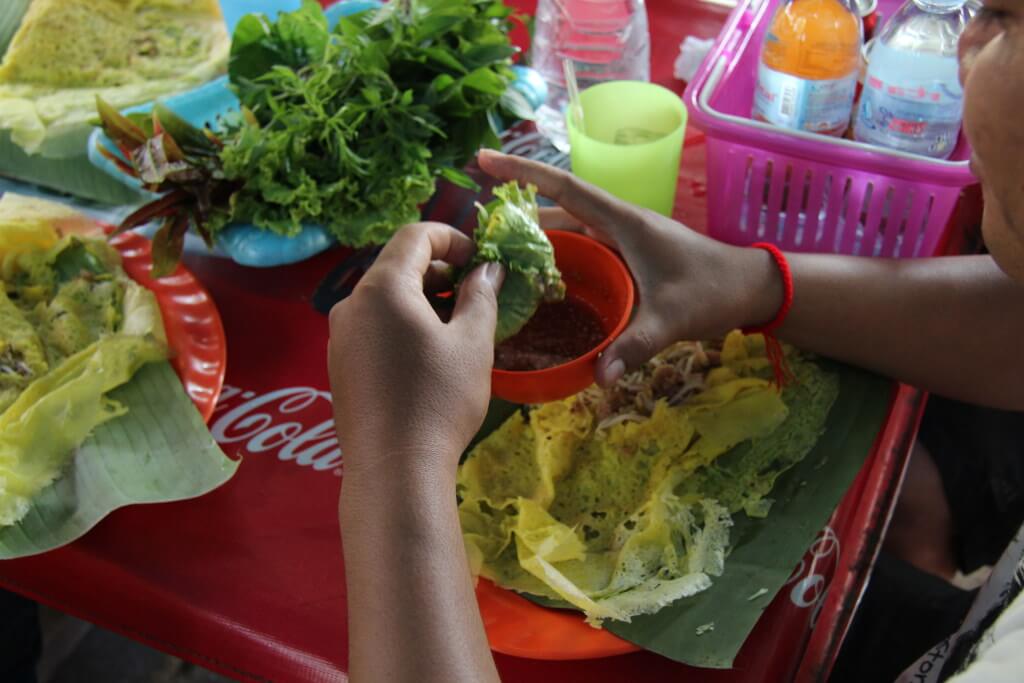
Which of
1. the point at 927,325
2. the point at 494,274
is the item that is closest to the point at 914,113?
the point at 927,325

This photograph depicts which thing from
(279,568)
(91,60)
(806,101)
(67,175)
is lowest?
(279,568)

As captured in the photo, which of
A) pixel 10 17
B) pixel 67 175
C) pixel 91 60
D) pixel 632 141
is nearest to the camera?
pixel 632 141

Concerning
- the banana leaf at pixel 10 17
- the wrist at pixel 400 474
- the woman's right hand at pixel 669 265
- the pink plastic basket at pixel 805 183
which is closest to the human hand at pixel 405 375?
the wrist at pixel 400 474

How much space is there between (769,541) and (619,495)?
0.17 m

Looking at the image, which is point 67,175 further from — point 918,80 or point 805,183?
point 918,80

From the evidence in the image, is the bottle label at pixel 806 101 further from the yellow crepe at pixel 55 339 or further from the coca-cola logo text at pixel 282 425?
the yellow crepe at pixel 55 339

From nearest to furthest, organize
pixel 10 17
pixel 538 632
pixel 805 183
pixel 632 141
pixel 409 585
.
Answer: pixel 409 585
pixel 538 632
pixel 805 183
pixel 632 141
pixel 10 17

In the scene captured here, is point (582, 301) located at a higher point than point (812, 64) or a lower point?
lower

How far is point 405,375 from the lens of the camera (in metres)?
0.79

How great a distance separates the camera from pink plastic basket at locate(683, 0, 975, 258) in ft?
3.59

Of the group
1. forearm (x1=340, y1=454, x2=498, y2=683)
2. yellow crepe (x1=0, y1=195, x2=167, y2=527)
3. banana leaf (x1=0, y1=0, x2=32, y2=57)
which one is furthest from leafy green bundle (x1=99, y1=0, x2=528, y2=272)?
banana leaf (x1=0, y1=0, x2=32, y2=57)

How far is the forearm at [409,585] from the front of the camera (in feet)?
2.33

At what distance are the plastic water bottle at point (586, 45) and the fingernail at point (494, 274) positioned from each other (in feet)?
1.98

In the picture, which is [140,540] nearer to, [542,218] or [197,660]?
[197,660]
